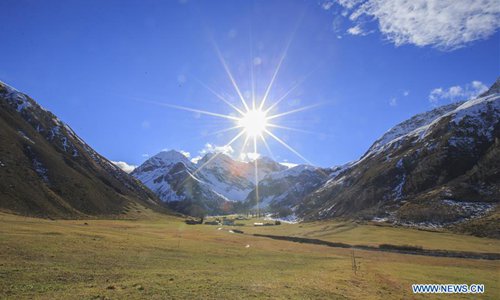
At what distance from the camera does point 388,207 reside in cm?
17362

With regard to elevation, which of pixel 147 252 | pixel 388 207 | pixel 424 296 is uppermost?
pixel 388 207

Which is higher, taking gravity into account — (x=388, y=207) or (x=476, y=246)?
(x=388, y=207)

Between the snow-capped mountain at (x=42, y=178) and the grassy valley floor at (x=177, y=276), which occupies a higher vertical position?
the snow-capped mountain at (x=42, y=178)

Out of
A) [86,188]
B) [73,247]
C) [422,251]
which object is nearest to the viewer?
[73,247]

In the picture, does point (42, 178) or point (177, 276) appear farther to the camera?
point (42, 178)

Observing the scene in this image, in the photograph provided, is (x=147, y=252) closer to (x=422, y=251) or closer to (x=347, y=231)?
(x=422, y=251)

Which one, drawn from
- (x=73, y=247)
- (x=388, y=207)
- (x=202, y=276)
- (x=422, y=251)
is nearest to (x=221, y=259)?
(x=202, y=276)

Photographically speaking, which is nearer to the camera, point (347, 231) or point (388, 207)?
point (347, 231)

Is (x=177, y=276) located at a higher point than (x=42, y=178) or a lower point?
lower

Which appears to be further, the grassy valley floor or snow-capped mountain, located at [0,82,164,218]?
snow-capped mountain, located at [0,82,164,218]

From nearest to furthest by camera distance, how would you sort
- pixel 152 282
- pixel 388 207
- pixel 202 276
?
pixel 152 282 < pixel 202 276 < pixel 388 207

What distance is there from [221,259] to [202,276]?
50.4 ft

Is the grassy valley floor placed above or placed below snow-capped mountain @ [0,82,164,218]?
below

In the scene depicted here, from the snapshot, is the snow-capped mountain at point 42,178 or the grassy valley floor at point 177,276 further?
the snow-capped mountain at point 42,178
